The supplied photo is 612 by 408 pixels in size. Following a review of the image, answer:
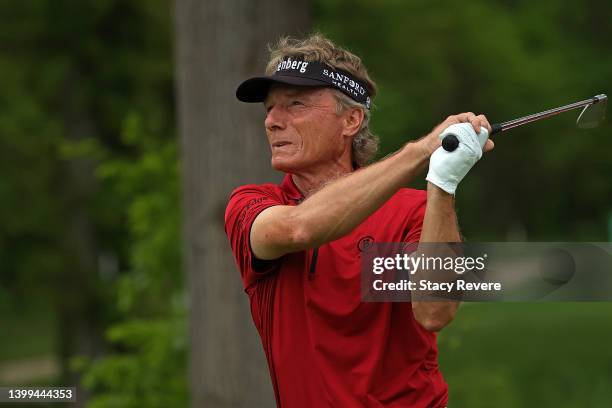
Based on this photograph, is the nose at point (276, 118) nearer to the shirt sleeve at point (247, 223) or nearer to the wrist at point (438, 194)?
the shirt sleeve at point (247, 223)

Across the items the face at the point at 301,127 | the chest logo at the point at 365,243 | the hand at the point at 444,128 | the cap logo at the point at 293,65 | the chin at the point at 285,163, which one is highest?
the cap logo at the point at 293,65

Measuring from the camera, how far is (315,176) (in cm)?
→ 330

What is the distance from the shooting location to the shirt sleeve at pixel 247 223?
3.03 m

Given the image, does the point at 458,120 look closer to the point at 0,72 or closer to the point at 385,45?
the point at 385,45

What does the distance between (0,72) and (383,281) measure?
43.3ft

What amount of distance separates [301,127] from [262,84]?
0.19m

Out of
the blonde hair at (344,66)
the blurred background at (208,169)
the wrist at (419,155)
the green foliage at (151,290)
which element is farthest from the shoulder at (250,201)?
the green foliage at (151,290)

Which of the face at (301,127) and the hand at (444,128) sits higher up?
the face at (301,127)

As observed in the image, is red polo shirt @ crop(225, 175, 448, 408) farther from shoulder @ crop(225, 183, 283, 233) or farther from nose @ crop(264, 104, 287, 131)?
nose @ crop(264, 104, 287, 131)

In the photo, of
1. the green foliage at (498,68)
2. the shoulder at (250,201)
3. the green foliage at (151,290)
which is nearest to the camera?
the shoulder at (250,201)

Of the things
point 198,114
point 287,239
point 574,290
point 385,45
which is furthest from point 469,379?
point 385,45

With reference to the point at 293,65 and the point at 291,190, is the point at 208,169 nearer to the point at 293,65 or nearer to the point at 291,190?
the point at 291,190

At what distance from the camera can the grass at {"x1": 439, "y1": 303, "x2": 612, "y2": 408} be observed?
609cm

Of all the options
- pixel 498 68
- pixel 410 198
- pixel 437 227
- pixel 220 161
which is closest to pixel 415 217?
pixel 410 198
